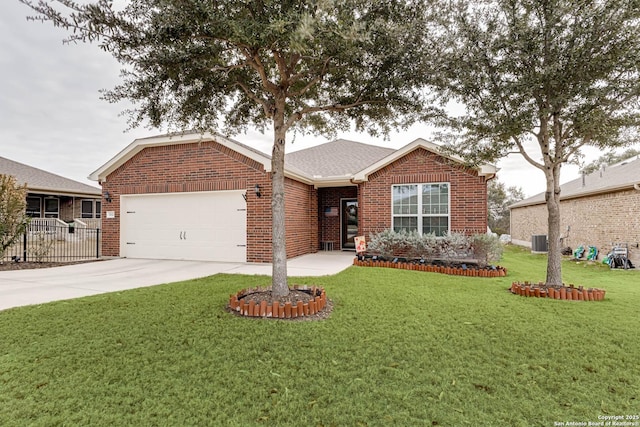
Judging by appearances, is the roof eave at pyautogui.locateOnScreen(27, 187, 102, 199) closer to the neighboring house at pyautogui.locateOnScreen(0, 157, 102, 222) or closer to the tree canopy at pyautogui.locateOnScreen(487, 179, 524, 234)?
the neighboring house at pyautogui.locateOnScreen(0, 157, 102, 222)

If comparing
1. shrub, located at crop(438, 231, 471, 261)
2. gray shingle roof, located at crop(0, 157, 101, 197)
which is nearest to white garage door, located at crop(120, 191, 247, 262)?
shrub, located at crop(438, 231, 471, 261)

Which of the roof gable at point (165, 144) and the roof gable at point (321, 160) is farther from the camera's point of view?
the roof gable at point (321, 160)

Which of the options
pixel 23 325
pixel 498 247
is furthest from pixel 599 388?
pixel 498 247

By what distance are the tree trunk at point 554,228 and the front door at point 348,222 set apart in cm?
748

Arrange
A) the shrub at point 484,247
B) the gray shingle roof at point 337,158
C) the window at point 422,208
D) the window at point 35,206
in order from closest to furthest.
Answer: the shrub at point 484,247 → the window at point 422,208 → the gray shingle roof at point 337,158 → the window at point 35,206

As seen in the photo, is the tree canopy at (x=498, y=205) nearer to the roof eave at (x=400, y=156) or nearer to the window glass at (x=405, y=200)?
the window glass at (x=405, y=200)

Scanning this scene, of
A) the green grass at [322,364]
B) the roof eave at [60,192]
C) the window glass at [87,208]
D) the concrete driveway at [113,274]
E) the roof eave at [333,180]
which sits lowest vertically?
the green grass at [322,364]

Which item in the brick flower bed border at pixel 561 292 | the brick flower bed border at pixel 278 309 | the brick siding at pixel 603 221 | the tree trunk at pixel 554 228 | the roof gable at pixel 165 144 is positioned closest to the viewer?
the brick flower bed border at pixel 278 309

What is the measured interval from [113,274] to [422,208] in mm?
9371

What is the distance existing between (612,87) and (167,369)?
7561 mm

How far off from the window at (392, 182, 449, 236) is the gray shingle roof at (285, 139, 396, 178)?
2.03 meters

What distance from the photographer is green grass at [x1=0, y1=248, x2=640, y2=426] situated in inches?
93.4

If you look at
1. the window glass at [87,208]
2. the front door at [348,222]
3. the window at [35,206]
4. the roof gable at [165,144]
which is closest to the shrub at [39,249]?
the roof gable at [165,144]

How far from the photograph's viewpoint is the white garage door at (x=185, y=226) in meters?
10.1
